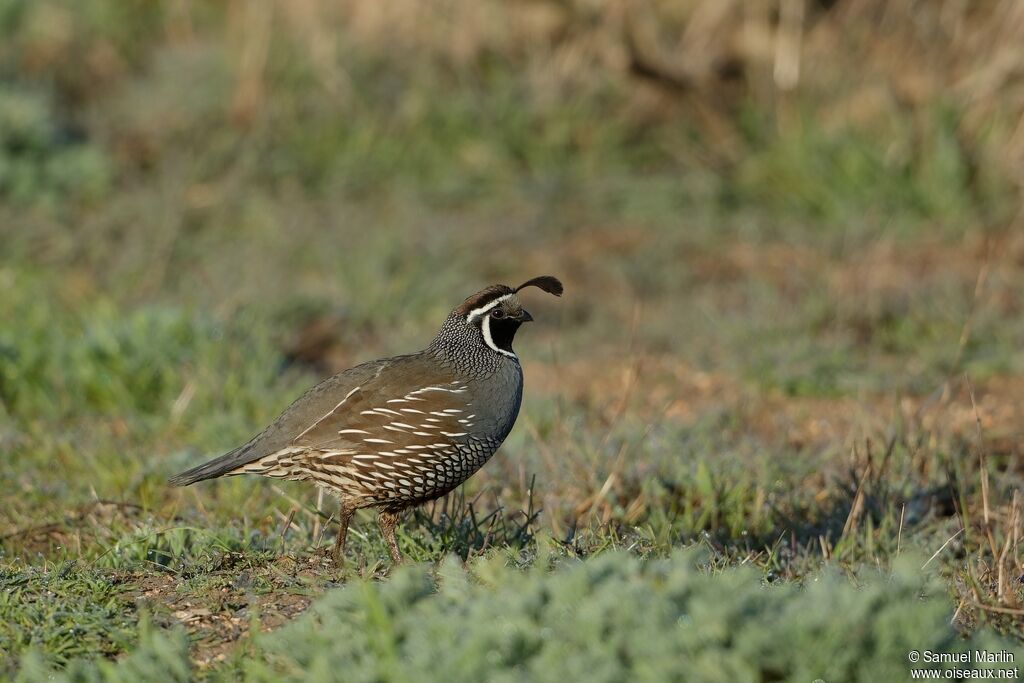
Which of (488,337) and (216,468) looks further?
(488,337)

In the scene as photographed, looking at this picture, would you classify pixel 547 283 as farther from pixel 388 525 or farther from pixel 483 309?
pixel 388 525

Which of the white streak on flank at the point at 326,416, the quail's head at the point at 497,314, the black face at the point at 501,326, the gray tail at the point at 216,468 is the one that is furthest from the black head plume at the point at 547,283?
the gray tail at the point at 216,468

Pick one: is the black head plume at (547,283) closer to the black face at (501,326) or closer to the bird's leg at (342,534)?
the black face at (501,326)

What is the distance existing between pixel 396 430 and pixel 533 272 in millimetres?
4868

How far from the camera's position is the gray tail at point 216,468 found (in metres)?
4.77

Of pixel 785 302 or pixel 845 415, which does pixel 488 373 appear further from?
pixel 785 302

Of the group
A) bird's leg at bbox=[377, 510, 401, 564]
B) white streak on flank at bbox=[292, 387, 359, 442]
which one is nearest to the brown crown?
white streak on flank at bbox=[292, 387, 359, 442]

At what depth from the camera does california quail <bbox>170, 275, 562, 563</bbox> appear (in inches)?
183

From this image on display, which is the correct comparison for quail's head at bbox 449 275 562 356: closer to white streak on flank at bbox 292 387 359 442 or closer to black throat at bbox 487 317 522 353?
black throat at bbox 487 317 522 353

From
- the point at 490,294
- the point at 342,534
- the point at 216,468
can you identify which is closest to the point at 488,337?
the point at 490,294

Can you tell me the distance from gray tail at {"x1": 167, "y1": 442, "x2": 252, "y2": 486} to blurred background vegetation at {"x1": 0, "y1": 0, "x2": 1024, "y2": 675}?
0.20 meters

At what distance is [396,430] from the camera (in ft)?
15.5

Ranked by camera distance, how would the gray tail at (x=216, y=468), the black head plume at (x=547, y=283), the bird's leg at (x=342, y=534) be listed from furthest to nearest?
the black head plume at (x=547, y=283) → the gray tail at (x=216, y=468) → the bird's leg at (x=342, y=534)

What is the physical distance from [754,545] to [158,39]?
9303 mm
